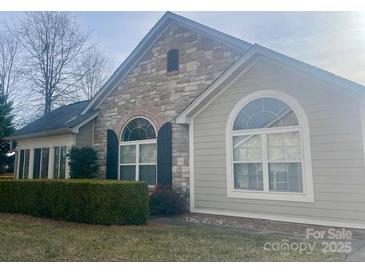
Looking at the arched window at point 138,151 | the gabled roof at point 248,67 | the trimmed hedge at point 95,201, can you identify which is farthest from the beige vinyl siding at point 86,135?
the gabled roof at point 248,67

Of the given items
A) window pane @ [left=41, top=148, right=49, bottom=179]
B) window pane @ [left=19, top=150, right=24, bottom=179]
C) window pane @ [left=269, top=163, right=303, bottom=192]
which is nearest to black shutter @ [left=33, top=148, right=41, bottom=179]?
window pane @ [left=41, top=148, right=49, bottom=179]

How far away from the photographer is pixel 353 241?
5742 millimetres

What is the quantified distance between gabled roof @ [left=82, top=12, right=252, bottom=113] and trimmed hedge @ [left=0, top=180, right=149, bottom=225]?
16.5 feet

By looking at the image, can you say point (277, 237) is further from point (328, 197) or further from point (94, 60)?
point (94, 60)

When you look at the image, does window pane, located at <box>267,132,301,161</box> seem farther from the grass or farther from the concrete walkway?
the grass

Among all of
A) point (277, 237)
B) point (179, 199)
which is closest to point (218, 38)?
point (179, 199)

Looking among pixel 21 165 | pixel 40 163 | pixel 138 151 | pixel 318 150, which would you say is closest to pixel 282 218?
pixel 318 150

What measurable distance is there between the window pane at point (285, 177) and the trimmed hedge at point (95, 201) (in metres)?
3.26

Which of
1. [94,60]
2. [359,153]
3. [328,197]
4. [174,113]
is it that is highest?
[94,60]

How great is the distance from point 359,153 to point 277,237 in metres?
2.70

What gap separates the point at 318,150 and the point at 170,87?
5.56 m

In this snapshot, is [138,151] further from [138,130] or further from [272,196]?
[272,196]

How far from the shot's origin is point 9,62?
24.5 m

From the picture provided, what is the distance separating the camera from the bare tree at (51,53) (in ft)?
78.3
